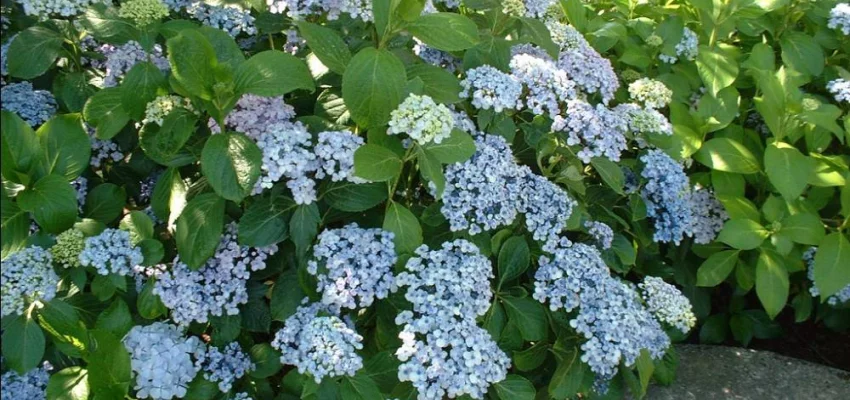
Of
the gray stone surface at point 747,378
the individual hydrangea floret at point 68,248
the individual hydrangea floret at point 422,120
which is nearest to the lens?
the individual hydrangea floret at point 422,120

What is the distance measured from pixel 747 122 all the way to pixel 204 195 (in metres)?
2.25

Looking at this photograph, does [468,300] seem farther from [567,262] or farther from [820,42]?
[820,42]

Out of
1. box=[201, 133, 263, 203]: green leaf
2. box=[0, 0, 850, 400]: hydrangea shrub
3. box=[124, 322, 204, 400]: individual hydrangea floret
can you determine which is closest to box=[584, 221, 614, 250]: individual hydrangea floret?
box=[0, 0, 850, 400]: hydrangea shrub

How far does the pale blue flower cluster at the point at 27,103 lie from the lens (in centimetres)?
231

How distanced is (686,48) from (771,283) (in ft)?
2.87

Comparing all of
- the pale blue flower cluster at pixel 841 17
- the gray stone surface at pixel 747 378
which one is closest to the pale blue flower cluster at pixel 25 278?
the gray stone surface at pixel 747 378

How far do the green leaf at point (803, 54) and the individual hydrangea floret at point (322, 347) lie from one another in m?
2.14

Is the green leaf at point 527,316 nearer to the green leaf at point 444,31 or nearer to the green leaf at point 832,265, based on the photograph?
the green leaf at point 444,31

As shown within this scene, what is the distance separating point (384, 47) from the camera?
6.92 feet

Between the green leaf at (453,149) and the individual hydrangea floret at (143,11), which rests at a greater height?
the individual hydrangea floret at (143,11)

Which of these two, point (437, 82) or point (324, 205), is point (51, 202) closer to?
point (324, 205)

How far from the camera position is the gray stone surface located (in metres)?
2.99

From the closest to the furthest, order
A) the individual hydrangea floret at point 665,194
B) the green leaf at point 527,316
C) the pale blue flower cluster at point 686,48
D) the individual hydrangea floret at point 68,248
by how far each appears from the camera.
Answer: the individual hydrangea floret at point 68,248 → the green leaf at point 527,316 → the individual hydrangea floret at point 665,194 → the pale blue flower cluster at point 686,48

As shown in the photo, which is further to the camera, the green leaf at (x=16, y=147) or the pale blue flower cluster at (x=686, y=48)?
the pale blue flower cluster at (x=686, y=48)
